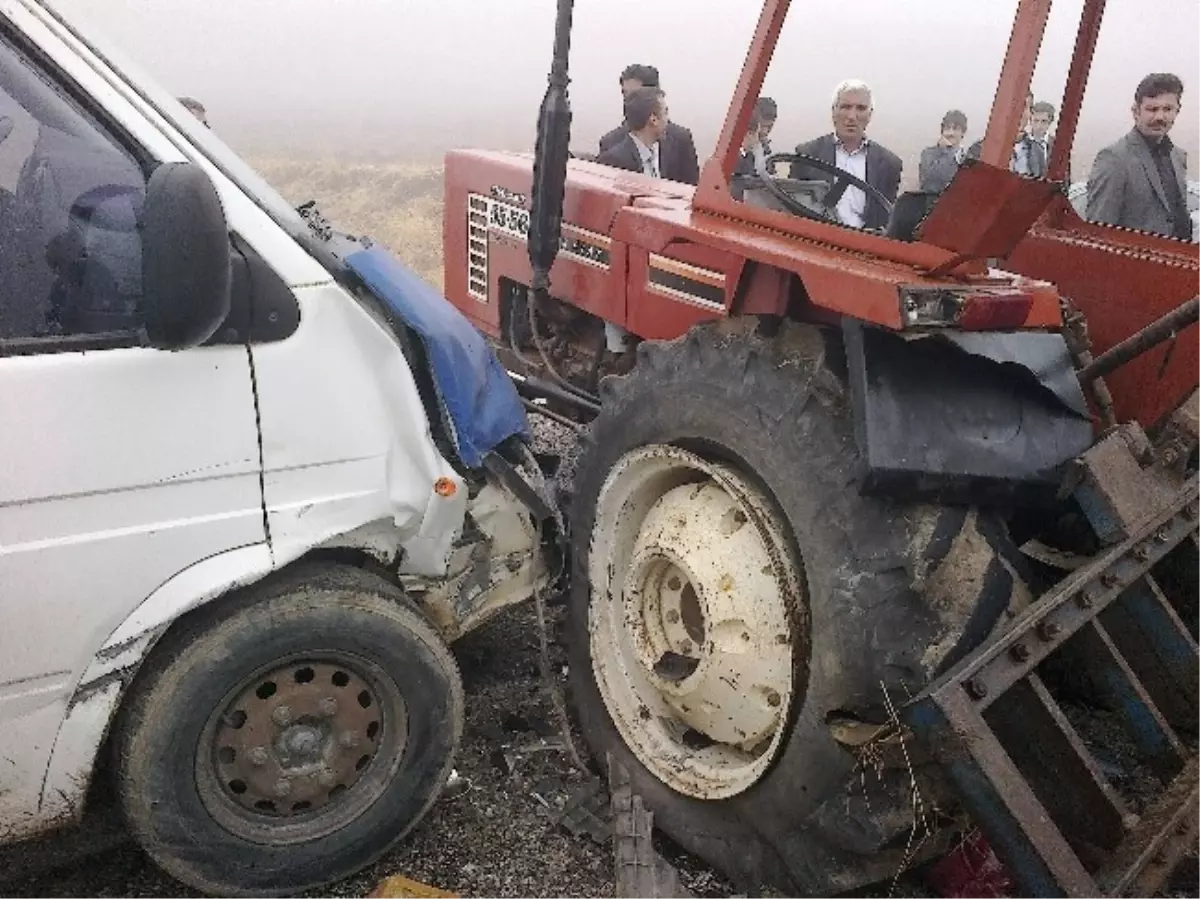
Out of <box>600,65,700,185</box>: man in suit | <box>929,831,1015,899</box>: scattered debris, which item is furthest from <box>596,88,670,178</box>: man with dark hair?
<box>929,831,1015,899</box>: scattered debris

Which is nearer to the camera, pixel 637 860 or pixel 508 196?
pixel 637 860

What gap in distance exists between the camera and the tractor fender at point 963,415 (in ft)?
7.20

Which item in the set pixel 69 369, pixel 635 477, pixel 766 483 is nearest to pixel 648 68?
pixel 635 477

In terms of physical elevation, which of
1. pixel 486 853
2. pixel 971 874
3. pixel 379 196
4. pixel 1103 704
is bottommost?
pixel 379 196

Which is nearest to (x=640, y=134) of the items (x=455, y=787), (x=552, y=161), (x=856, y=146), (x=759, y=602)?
(x=856, y=146)

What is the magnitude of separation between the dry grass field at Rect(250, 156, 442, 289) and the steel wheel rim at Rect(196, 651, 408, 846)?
10025 millimetres

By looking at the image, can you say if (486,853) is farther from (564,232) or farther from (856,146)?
(856,146)

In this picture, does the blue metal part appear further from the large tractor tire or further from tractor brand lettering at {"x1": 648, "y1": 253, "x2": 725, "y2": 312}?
tractor brand lettering at {"x1": 648, "y1": 253, "x2": 725, "y2": 312}

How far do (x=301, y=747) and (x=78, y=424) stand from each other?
928 mm

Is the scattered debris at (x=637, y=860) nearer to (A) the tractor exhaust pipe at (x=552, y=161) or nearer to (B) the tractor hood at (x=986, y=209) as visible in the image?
(B) the tractor hood at (x=986, y=209)

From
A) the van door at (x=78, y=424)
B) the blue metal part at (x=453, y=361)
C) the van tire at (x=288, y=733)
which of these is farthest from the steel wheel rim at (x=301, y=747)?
the blue metal part at (x=453, y=361)

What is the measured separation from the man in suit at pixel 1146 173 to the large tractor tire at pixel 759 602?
317cm

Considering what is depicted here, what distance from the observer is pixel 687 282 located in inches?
126

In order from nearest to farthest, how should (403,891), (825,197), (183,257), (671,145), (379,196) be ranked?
1. (183,257)
2. (403,891)
3. (825,197)
4. (671,145)
5. (379,196)
